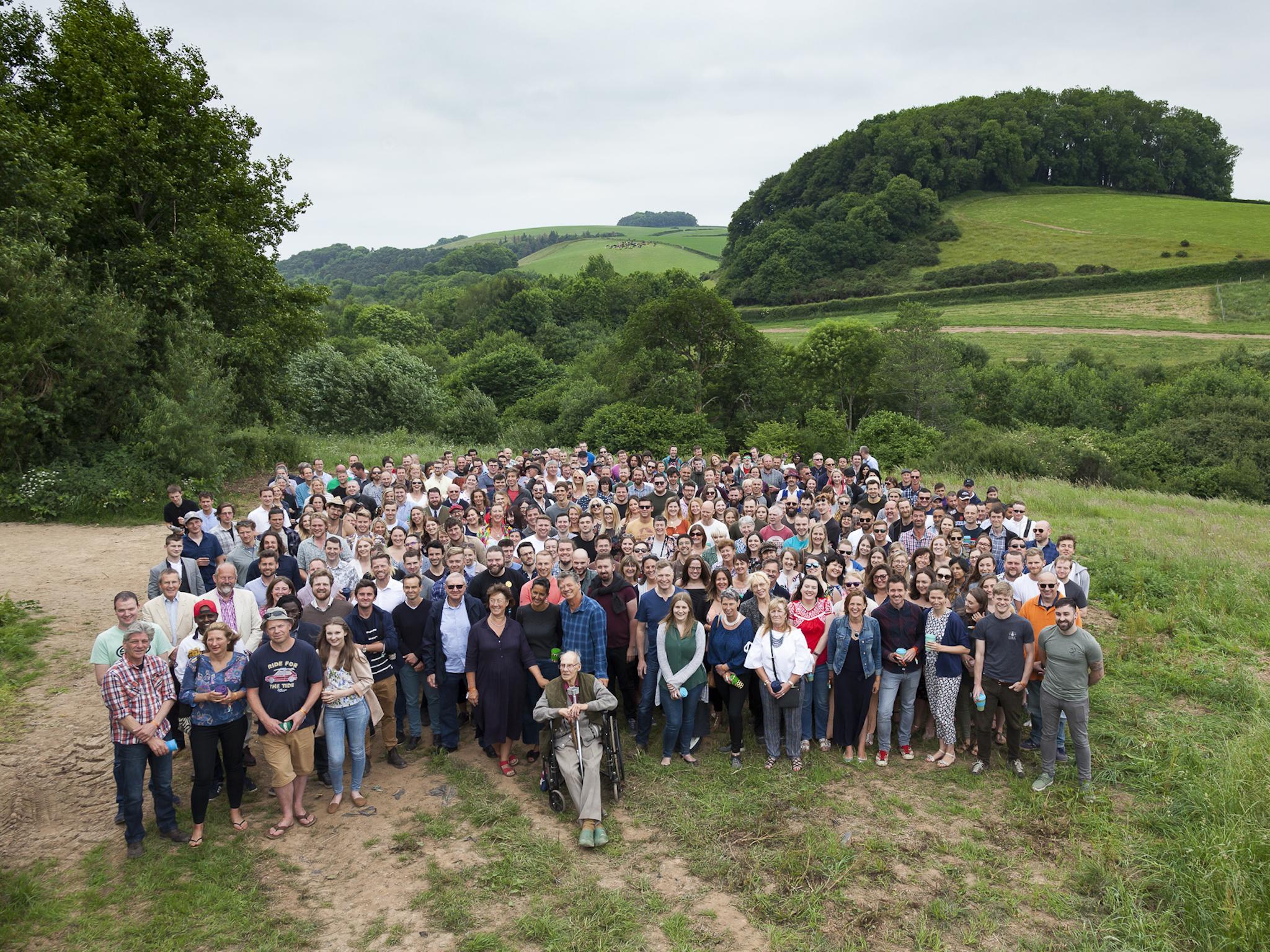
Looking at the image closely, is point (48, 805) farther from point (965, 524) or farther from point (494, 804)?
point (965, 524)

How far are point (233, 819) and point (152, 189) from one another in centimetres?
1878

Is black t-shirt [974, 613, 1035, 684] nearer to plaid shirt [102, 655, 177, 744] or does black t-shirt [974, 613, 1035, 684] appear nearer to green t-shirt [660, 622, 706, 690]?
green t-shirt [660, 622, 706, 690]

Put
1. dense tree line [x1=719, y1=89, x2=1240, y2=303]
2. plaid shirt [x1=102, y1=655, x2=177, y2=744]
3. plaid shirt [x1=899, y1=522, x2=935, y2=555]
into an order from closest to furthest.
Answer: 1. plaid shirt [x1=102, y1=655, x2=177, y2=744]
2. plaid shirt [x1=899, y1=522, x2=935, y2=555]
3. dense tree line [x1=719, y1=89, x2=1240, y2=303]

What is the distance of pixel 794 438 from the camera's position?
2645 cm

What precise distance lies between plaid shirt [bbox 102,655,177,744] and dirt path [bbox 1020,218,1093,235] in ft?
276

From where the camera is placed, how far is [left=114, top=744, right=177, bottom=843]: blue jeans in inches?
216

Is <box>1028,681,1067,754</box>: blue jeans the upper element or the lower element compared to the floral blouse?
lower

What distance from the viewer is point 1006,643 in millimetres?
6586

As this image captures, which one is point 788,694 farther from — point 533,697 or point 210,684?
point 210,684

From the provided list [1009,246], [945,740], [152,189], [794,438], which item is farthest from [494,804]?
[1009,246]

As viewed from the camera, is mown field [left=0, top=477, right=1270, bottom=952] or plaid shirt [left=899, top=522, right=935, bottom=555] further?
plaid shirt [left=899, top=522, right=935, bottom=555]

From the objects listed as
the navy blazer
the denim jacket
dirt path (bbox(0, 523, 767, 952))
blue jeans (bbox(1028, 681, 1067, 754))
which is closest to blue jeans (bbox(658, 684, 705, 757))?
dirt path (bbox(0, 523, 767, 952))

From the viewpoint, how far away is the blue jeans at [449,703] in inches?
273

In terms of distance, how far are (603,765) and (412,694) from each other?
2174 millimetres
